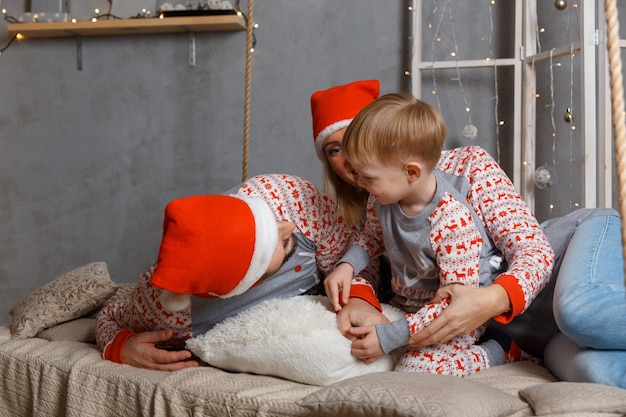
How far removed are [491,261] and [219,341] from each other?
0.62m

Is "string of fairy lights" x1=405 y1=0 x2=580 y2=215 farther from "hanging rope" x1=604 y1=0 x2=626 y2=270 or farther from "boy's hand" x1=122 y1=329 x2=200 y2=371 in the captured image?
"hanging rope" x1=604 y1=0 x2=626 y2=270

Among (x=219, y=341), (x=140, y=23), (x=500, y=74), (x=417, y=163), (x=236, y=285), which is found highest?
(x=140, y=23)

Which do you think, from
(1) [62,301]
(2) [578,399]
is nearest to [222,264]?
(2) [578,399]

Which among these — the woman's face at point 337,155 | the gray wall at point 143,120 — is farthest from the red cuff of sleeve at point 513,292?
the gray wall at point 143,120

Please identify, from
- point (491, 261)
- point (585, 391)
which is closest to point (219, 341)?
point (491, 261)

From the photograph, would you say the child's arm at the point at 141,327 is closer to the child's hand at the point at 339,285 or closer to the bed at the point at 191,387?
the bed at the point at 191,387

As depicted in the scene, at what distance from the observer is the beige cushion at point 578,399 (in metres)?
1.19

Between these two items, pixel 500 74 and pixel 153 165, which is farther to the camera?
pixel 153 165

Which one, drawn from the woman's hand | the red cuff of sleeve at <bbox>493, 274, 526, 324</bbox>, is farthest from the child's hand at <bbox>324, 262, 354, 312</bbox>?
the red cuff of sleeve at <bbox>493, 274, 526, 324</bbox>

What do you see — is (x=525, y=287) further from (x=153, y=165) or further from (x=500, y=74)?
(x=153, y=165)

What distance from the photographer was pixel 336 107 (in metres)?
1.90

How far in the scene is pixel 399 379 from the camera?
4.09ft

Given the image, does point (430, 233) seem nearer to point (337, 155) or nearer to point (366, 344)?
point (366, 344)

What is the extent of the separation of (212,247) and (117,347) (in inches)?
18.5
